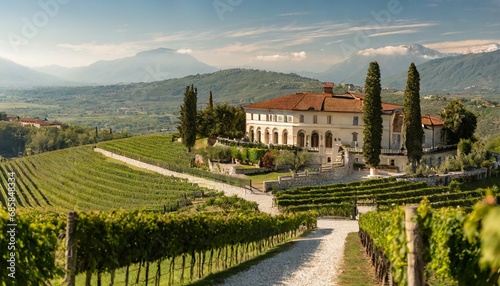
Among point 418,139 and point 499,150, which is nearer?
point 418,139

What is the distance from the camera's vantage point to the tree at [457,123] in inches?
2219

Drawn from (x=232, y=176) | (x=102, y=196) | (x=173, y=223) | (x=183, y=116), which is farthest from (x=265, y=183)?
(x=173, y=223)

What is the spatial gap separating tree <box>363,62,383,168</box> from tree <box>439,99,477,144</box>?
15.0 meters

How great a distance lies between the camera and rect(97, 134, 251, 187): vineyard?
4719 centimetres

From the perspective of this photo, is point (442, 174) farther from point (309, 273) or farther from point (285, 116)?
point (309, 273)

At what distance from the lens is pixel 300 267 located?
17.0 metres

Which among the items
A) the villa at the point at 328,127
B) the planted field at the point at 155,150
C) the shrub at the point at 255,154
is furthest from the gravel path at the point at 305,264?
the planted field at the point at 155,150

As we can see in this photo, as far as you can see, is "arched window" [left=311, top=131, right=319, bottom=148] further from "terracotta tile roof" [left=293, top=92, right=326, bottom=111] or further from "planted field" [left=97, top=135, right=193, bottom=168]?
"planted field" [left=97, top=135, right=193, bottom=168]

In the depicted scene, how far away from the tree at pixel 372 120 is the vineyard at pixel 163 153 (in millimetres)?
11334

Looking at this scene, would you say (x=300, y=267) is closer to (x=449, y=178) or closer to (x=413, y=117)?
(x=449, y=178)

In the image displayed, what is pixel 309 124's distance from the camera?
185ft

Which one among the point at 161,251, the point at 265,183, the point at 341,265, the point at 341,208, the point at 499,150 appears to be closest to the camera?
the point at 161,251

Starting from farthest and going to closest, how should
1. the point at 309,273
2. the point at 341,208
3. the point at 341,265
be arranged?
1. the point at 341,208
2. the point at 341,265
3. the point at 309,273

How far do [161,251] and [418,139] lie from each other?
125 feet
